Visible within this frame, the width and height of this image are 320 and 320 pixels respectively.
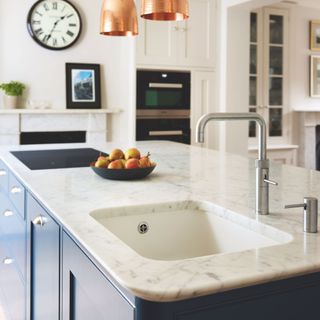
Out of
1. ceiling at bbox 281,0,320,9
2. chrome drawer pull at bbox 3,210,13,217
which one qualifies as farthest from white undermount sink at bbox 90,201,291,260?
ceiling at bbox 281,0,320,9

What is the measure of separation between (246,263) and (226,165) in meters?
1.56

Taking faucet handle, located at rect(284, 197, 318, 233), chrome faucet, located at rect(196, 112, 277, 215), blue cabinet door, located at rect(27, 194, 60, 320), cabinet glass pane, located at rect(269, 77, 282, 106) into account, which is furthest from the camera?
cabinet glass pane, located at rect(269, 77, 282, 106)

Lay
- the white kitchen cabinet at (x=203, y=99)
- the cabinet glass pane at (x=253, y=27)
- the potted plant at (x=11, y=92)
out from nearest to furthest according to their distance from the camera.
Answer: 1. the potted plant at (x=11, y=92)
2. the white kitchen cabinet at (x=203, y=99)
3. the cabinet glass pane at (x=253, y=27)

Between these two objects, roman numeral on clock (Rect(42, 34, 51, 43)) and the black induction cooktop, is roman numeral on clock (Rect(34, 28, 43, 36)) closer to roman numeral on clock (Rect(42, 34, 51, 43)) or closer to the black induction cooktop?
roman numeral on clock (Rect(42, 34, 51, 43))

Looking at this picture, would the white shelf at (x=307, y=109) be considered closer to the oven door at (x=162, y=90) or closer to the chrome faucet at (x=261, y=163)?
the oven door at (x=162, y=90)

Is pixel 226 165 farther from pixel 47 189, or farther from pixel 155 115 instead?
pixel 155 115

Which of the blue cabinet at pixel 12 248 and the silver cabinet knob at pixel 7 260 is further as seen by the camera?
the silver cabinet knob at pixel 7 260

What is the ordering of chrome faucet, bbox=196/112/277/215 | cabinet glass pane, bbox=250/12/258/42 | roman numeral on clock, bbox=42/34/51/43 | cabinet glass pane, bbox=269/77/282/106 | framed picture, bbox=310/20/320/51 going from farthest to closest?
1. framed picture, bbox=310/20/320/51
2. cabinet glass pane, bbox=269/77/282/106
3. cabinet glass pane, bbox=250/12/258/42
4. roman numeral on clock, bbox=42/34/51/43
5. chrome faucet, bbox=196/112/277/215

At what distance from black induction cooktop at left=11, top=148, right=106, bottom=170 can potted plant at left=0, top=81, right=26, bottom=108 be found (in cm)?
222

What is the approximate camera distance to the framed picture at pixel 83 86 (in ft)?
17.8

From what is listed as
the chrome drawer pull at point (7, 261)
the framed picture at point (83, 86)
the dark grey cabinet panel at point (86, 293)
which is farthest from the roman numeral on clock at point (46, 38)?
the dark grey cabinet panel at point (86, 293)

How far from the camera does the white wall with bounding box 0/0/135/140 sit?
17.0ft

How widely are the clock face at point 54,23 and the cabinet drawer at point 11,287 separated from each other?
3113mm

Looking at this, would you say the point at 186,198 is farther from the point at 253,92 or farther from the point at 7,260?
the point at 253,92
